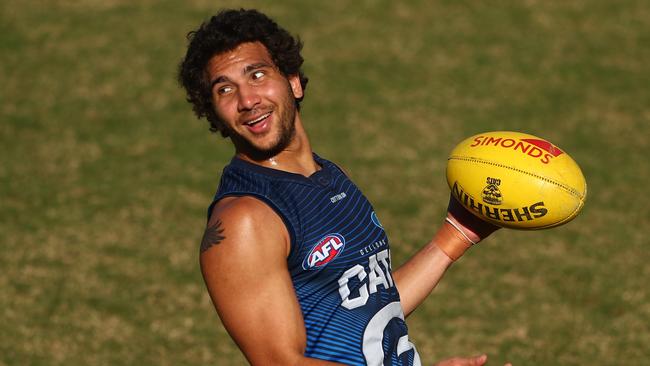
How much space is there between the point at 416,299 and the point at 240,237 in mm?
1430

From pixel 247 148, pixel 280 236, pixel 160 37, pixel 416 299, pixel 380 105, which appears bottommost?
pixel 416 299

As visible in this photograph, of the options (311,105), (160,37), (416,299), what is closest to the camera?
(416,299)

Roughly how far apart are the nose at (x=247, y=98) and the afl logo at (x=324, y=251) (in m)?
0.67

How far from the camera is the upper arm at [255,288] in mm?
3811

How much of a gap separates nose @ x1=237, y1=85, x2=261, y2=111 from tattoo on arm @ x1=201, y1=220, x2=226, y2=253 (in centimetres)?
59

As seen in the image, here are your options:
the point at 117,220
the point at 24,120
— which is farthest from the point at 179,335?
the point at 24,120

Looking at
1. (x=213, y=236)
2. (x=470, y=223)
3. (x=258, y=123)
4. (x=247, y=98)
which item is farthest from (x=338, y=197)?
(x=470, y=223)

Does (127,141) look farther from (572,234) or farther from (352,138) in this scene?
(572,234)

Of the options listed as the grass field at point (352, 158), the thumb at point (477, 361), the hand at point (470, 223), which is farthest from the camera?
the grass field at point (352, 158)

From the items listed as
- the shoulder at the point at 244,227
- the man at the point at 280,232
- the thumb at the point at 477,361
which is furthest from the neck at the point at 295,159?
the thumb at the point at 477,361

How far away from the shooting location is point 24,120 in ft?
45.8

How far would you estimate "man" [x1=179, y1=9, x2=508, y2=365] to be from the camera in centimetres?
383

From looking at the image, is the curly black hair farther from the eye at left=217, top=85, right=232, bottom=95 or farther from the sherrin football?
the sherrin football

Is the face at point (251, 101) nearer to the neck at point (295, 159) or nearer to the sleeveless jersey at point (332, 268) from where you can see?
the neck at point (295, 159)
